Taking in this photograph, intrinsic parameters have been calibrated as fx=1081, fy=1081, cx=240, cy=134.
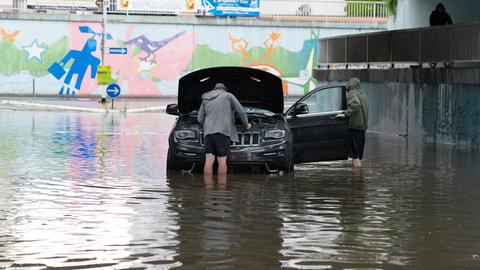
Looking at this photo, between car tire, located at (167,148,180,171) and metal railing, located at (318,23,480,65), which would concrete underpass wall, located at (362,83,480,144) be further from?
→ car tire, located at (167,148,180,171)

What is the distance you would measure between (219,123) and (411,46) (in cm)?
1283

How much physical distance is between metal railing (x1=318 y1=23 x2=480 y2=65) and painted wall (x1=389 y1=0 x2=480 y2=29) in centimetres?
324

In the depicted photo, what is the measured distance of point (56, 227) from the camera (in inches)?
422

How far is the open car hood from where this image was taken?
55.7ft

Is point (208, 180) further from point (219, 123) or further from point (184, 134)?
point (184, 134)

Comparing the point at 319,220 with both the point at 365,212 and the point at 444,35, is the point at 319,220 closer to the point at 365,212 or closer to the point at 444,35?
the point at 365,212

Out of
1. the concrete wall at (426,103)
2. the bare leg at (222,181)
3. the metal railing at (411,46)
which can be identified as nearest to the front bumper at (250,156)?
the bare leg at (222,181)

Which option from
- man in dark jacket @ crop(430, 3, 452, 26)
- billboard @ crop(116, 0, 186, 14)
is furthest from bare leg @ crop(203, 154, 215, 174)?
billboard @ crop(116, 0, 186, 14)

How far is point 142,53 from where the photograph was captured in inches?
2307

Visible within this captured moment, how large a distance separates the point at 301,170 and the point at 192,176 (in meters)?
2.30

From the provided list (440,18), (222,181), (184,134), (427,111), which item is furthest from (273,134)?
(440,18)

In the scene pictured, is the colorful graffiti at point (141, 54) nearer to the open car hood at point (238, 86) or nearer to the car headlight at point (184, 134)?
the open car hood at point (238, 86)

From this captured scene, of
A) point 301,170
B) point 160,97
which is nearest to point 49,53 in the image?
point 160,97

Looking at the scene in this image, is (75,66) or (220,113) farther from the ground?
(75,66)
